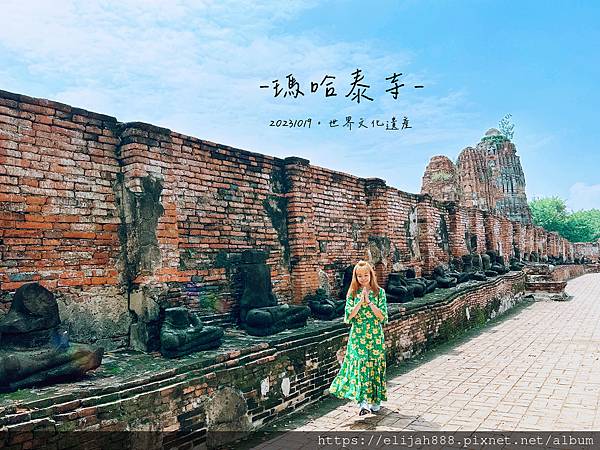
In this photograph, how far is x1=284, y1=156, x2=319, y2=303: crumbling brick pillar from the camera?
7.48 metres

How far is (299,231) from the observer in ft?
24.6

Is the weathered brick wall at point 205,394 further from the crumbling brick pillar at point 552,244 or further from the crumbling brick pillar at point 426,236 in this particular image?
the crumbling brick pillar at point 552,244

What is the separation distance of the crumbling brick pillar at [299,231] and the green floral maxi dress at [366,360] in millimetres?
2546

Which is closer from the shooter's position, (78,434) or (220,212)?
(78,434)

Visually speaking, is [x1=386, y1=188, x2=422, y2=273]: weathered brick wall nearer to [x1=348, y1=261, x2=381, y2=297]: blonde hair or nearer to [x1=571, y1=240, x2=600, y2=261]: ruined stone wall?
[x1=348, y1=261, x2=381, y2=297]: blonde hair

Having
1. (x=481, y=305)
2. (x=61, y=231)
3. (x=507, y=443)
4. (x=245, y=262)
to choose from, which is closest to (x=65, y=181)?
(x=61, y=231)

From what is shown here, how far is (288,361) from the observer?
511 cm

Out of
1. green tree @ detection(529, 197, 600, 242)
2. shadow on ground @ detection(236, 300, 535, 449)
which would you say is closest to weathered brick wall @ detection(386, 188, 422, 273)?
shadow on ground @ detection(236, 300, 535, 449)

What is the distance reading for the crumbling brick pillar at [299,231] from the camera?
24.6 feet

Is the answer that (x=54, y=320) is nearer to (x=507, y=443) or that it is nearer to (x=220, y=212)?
(x=220, y=212)

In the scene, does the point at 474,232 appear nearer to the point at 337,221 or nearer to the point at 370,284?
the point at 337,221

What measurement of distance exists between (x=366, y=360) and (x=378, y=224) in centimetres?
548

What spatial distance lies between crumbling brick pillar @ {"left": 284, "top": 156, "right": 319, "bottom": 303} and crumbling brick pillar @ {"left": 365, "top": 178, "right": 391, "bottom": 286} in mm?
2575

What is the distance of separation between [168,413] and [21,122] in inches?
123
